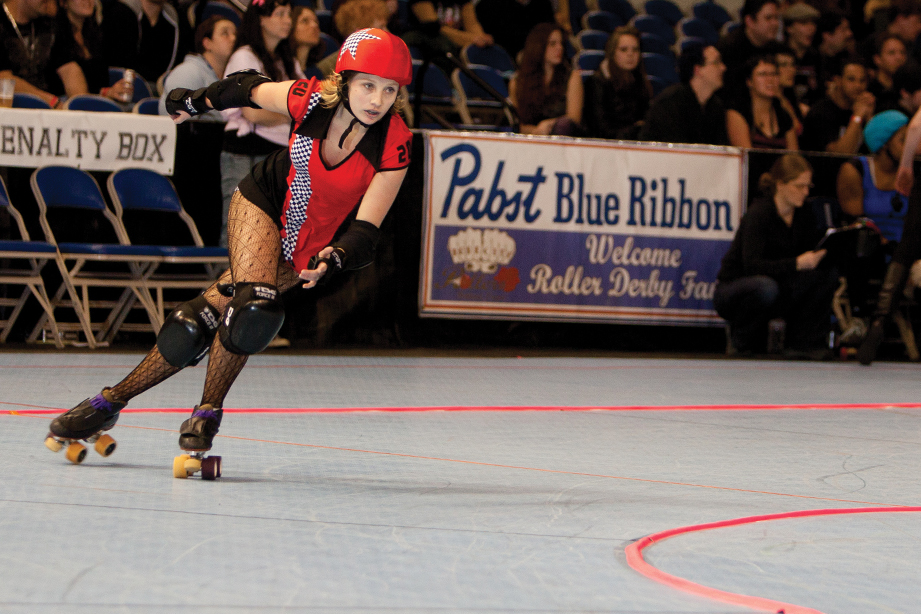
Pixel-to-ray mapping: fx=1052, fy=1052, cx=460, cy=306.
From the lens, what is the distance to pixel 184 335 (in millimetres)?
2838

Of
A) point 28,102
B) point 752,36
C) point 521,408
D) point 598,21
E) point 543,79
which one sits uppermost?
point 598,21

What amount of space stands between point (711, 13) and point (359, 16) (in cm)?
645

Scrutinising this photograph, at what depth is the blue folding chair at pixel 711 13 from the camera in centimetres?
1246

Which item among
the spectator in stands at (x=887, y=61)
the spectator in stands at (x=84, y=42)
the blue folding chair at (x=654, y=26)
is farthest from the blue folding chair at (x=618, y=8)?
the spectator in stands at (x=84, y=42)

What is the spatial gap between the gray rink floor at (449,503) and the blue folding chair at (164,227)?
107 centimetres

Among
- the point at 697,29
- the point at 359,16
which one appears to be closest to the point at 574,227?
the point at 359,16

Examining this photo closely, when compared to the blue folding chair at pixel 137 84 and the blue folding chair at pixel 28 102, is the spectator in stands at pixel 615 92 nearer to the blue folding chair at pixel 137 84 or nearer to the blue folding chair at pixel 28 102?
the blue folding chair at pixel 137 84

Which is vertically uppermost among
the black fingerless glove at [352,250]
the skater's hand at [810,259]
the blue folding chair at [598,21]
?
the blue folding chair at [598,21]

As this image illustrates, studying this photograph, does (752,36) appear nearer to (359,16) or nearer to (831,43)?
(831,43)

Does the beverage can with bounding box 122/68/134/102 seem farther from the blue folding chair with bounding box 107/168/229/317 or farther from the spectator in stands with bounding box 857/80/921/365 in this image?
the spectator in stands with bounding box 857/80/921/365

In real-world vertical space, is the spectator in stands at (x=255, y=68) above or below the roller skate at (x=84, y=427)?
above

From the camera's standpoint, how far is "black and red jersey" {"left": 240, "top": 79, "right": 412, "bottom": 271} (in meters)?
3.01

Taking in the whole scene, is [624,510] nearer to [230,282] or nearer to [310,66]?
[230,282]

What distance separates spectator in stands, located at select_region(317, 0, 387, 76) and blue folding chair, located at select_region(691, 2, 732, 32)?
246 inches
